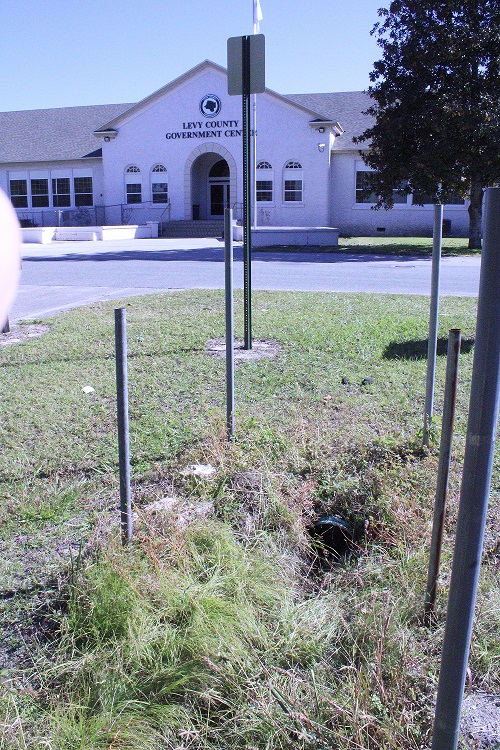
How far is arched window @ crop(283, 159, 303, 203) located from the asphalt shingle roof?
230 centimetres

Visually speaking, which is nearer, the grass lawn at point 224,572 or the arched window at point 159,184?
the grass lawn at point 224,572

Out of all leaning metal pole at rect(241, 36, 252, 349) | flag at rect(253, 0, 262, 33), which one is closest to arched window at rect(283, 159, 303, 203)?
flag at rect(253, 0, 262, 33)

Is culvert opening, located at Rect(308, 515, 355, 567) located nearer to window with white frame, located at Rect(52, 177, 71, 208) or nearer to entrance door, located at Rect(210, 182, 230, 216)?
entrance door, located at Rect(210, 182, 230, 216)

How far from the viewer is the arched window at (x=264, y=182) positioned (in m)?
35.6

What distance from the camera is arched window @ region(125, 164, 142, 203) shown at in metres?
37.7

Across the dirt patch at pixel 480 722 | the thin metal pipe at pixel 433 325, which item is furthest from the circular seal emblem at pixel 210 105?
the dirt patch at pixel 480 722

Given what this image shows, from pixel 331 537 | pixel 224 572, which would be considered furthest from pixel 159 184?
pixel 224 572

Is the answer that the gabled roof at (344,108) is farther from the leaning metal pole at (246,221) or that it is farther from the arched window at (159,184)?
the leaning metal pole at (246,221)

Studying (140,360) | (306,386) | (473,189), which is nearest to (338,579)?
(306,386)

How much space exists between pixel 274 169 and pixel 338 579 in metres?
34.1

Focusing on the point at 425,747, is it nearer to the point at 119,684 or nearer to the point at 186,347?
the point at 119,684

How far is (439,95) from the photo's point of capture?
21.6 m

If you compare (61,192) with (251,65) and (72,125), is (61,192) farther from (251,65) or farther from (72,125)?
(251,65)

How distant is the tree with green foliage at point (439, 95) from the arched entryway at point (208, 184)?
589 inches
